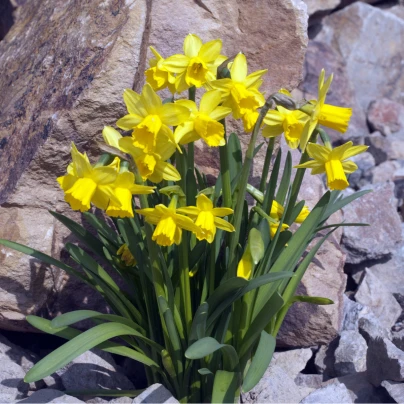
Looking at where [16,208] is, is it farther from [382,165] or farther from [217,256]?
[382,165]

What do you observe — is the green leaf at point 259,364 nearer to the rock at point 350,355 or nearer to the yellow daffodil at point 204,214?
the yellow daffodil at point 204,214

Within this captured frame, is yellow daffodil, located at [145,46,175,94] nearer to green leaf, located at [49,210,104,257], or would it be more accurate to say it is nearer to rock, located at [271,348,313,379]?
green leaf, located at [49,210,104,257]

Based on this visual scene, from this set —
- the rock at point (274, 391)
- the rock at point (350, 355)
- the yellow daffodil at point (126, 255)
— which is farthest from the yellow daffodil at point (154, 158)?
the rock at point (350, 355)

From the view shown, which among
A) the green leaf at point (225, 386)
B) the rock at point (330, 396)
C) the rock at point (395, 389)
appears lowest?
the rock at point (395, 389)

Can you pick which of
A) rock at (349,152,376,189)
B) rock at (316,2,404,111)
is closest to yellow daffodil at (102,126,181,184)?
rock at (349,152,376,189)

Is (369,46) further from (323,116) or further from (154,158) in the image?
(154,158)

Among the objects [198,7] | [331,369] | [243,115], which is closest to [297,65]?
[198,7]
